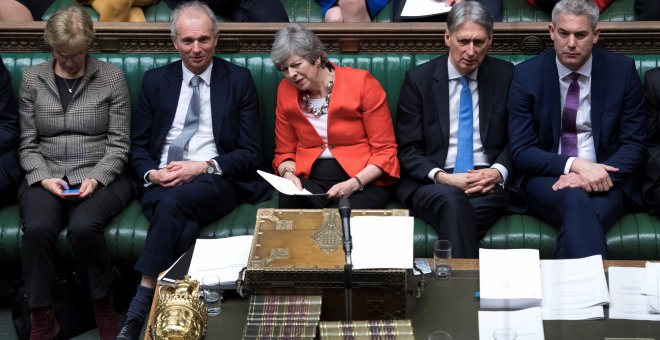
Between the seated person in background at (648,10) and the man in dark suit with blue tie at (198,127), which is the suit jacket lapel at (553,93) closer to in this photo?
the seated person in background at (648,10)

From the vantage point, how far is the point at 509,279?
3.14 metres

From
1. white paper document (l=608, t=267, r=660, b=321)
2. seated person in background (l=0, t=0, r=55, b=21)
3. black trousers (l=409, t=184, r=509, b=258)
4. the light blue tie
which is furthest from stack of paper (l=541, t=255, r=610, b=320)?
seated person in background (l=0, t=0, r=55, b=21)

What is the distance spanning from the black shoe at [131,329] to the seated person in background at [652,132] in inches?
82.6

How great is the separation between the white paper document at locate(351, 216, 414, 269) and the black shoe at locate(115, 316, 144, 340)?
0.95 meters

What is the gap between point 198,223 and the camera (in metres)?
4.17

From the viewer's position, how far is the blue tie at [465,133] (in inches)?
169

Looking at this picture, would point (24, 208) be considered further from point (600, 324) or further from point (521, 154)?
point (600, 324)

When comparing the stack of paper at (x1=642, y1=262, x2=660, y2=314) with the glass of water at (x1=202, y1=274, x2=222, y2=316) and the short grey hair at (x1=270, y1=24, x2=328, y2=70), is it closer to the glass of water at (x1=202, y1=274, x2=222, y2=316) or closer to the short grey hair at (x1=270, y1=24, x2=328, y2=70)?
the glass of water at (x1=202, y1=274, x2=222, y2=316)

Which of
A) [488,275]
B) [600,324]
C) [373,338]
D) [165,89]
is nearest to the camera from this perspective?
[373,338]

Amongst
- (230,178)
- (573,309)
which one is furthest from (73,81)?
(573,309)

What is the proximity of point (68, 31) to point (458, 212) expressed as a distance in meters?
1.75

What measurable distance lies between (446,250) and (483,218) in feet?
2.62

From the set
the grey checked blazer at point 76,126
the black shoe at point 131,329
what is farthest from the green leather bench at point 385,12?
the black shoe at point 131,329

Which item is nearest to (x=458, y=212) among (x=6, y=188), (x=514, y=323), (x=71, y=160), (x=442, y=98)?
(x=442, y=98)
